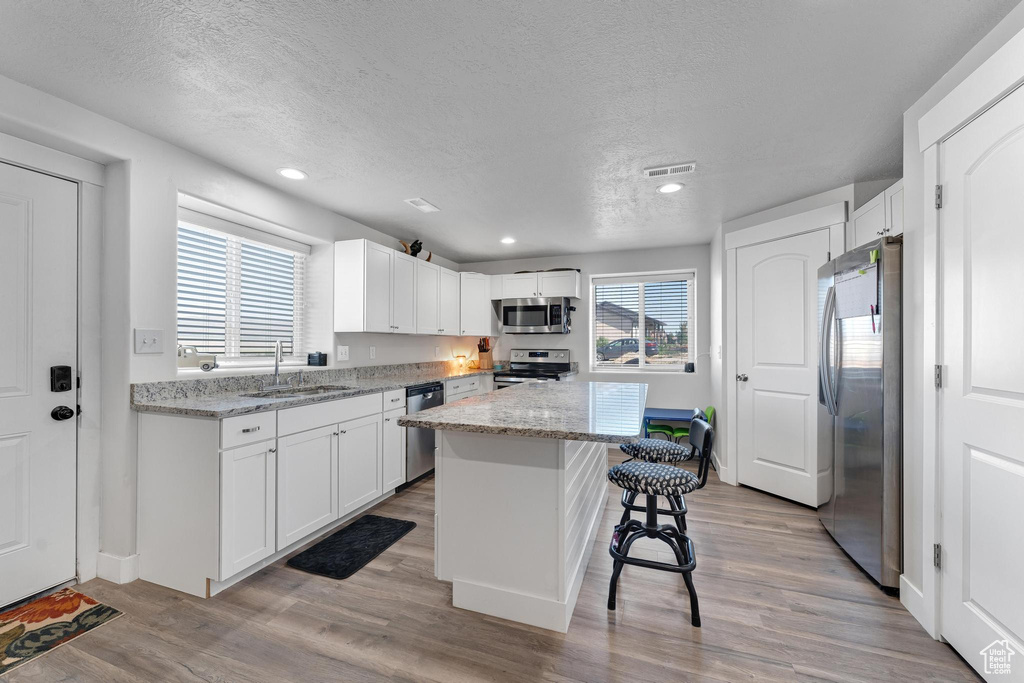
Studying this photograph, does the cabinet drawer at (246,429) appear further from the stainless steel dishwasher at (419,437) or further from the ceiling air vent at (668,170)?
the ceiling air vent at (668,170)

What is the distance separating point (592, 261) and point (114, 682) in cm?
498

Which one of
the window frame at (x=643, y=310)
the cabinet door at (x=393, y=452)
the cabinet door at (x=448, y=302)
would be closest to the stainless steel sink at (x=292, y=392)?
the cabinet door at (x=393, y=452)

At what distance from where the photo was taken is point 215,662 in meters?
1.58

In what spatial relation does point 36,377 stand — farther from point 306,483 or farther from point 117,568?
point 306,483

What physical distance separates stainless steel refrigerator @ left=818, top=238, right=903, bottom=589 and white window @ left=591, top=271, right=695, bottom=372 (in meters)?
2.39

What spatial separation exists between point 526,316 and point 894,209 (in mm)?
3533

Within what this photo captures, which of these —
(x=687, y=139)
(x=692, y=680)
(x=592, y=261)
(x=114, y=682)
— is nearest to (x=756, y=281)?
(x=687, y=139)

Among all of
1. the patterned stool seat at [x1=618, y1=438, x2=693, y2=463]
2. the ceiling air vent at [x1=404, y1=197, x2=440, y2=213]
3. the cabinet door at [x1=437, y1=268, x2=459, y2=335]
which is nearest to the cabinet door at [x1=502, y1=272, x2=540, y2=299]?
the cabinet door at [x1=437, y1=268, x2=459, y2=335]

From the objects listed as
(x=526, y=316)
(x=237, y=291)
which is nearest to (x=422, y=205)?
(x=237, y=291)

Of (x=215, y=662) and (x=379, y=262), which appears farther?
(x=379, y=262)

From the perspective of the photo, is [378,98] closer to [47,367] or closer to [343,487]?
[47,367]

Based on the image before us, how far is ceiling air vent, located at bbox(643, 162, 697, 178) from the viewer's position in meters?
2.60

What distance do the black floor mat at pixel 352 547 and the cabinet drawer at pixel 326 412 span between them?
2.37ft

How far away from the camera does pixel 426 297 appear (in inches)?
172
